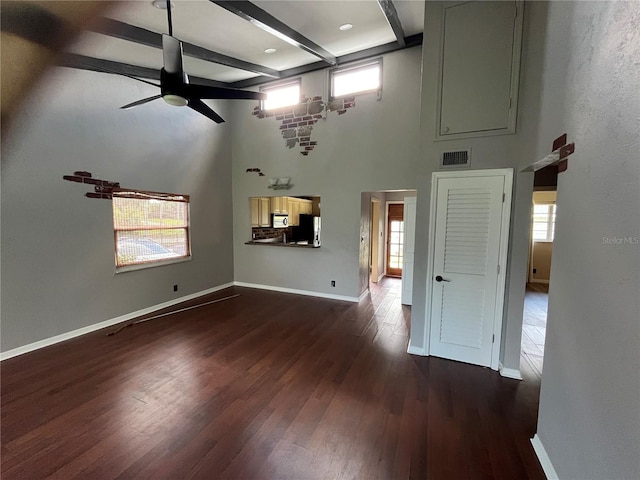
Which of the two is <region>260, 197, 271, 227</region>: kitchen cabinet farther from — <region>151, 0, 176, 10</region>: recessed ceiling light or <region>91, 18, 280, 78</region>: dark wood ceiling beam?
<region>151, 0, 176, 10</region>: recessed ceiling light

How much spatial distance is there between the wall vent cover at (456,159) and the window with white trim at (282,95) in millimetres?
3522

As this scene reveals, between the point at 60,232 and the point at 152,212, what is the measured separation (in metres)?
1.29

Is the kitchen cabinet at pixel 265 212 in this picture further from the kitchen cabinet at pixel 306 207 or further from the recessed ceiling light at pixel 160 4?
the recessed ceiling light at pixel 160 4

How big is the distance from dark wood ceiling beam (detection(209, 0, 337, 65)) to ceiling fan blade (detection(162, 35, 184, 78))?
2.89 ft

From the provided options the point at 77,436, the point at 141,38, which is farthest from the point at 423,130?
the point at 77,436

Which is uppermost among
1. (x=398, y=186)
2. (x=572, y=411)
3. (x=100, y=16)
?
(x=100, y=16)

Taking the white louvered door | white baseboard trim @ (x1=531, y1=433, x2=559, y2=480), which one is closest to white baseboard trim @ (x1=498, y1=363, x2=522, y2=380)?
the white louvered door

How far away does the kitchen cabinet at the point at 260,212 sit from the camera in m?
6.22

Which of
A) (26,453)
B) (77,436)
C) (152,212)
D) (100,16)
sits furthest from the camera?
(152,212)

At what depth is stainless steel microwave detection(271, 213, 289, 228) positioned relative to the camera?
6779 mm

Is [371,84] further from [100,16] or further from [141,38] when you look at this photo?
[100,16]

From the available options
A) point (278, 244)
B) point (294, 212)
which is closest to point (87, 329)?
point (278, 244)

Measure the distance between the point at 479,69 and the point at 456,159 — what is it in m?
0.92

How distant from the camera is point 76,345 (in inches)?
134
